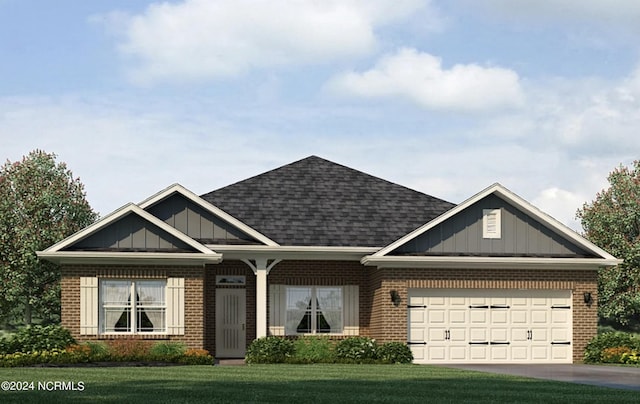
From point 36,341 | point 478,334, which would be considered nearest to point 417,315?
point 478,334

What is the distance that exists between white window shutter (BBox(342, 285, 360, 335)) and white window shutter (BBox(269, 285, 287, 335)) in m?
1.92

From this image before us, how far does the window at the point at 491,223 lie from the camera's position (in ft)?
101

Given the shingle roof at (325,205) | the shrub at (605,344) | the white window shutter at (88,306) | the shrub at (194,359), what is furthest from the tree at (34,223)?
the shrub at (605,344)

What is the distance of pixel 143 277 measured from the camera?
96.3 feet

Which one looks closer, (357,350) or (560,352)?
(357,350)

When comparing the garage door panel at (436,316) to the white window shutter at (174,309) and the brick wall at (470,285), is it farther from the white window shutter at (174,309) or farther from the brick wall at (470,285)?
the white window shutter at (174,309)

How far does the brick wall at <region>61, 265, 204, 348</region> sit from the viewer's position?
95.4 ft

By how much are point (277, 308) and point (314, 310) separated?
1.17 metres

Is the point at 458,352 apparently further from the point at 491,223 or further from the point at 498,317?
the point at 491,223

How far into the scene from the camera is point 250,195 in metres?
34.4

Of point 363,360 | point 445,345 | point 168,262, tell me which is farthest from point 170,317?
point 445,345

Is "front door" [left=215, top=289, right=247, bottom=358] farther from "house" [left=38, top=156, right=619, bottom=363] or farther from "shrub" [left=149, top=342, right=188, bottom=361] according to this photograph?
"shrub" [left=149, top=342, right=188, bottom=361]

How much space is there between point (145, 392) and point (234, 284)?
14.3 meters

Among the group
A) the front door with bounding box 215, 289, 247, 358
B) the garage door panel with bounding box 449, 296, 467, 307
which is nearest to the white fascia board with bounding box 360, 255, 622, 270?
the garage door panel with bounding box 449, 296, 467, 307
